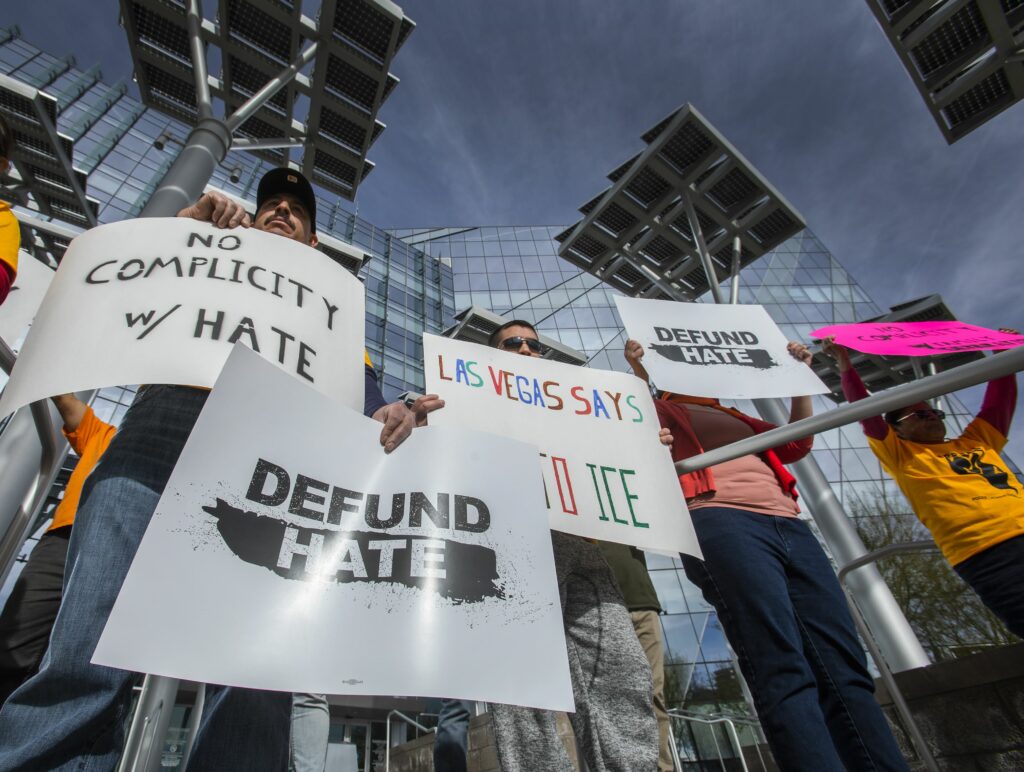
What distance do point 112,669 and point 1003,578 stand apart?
265 cm

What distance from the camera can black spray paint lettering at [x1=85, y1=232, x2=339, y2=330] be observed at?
1.36 meters

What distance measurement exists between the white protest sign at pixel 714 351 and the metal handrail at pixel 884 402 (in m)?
0.35

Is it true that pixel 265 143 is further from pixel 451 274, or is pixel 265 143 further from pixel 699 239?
pixel 451 274

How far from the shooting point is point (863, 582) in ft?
Answer: 15.2

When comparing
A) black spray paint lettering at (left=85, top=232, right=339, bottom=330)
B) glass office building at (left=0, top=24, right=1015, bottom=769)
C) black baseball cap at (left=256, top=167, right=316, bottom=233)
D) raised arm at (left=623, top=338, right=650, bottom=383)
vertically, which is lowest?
black spray paint lettering at (left=85, top=232, right=339, bottom=330)

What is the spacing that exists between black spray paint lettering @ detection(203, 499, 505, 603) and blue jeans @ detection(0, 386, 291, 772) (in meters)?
0.26

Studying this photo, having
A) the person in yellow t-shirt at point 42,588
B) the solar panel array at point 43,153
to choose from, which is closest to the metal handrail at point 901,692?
the person in yellow t-shirt at point 42,588

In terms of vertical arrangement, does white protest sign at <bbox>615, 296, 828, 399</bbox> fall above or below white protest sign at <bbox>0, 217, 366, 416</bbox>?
above

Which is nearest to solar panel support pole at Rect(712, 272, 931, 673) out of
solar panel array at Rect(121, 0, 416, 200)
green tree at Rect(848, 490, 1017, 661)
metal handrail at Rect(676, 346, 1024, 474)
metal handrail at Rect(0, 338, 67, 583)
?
metal handrail at Rect(676, 346, 1024, 474)

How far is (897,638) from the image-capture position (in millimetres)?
4289

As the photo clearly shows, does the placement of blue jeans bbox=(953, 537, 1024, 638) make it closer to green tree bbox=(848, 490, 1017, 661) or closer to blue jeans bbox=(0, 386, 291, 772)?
blue jeans bbox=(0, 386, 291, 772)

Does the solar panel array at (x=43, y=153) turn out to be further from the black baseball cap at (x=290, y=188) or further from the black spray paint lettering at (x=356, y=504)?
the black spray paint lettering at (x=356, y=504)

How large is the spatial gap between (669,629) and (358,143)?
58.5 feet

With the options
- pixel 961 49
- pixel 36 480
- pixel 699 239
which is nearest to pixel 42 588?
pixel 36 480
